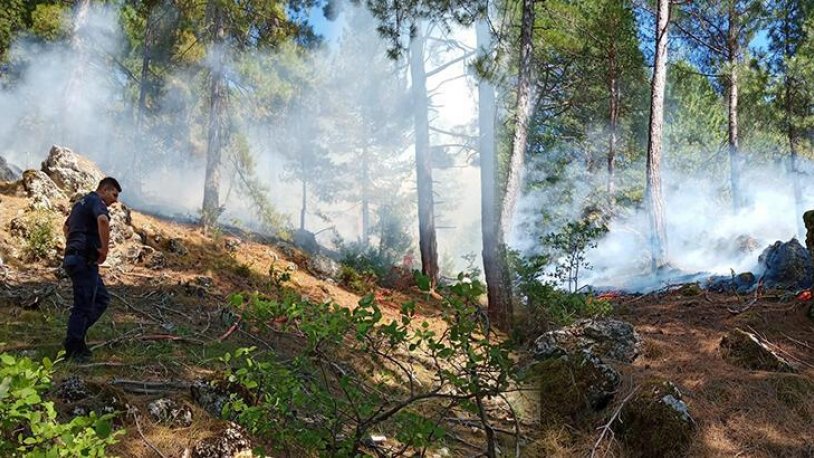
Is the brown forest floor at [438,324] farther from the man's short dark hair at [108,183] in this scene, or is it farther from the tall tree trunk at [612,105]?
the tall tree trunk at [612,105]

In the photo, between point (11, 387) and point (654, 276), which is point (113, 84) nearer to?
point (654, 276)

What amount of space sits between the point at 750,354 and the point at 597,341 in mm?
1247


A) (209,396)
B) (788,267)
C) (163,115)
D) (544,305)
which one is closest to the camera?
(209,396)

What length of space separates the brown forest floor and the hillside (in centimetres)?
1

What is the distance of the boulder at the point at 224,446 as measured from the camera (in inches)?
112

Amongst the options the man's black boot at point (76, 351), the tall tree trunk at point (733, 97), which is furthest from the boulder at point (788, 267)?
the man's black boot at point (76, 351)

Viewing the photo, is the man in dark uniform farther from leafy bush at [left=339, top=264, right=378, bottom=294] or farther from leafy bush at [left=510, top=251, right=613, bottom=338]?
leafy bush at [left=339, top=264, right=378, bottom=294]

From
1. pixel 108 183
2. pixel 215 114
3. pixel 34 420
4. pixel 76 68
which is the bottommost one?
pixel 34 420

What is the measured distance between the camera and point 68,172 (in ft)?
29.0

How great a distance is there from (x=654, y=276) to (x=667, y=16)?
19.7ft

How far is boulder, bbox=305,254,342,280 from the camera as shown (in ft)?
35.5

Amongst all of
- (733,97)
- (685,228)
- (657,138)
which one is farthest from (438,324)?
(685,228)

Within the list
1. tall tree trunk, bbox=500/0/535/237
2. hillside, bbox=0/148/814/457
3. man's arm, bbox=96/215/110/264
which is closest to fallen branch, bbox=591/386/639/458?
hillside, bbox=0/148/814/457

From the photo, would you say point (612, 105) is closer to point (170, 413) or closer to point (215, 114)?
point (215, 114)
